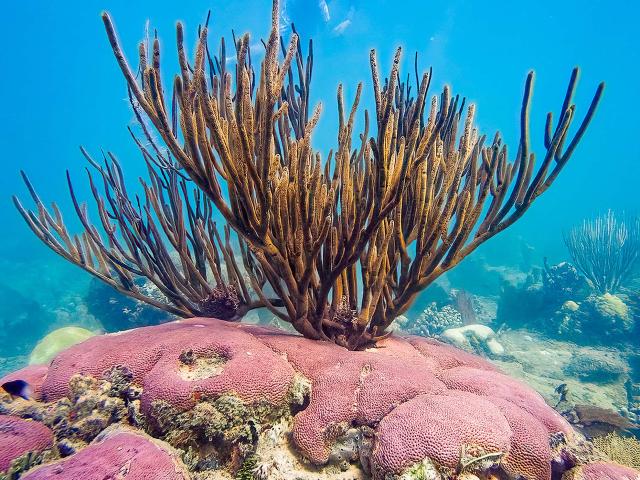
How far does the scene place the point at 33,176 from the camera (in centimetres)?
9375

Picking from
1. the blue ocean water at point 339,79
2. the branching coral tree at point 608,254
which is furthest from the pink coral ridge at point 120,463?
the branching coral tree at point 608,254

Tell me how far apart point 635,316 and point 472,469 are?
9.93 metres

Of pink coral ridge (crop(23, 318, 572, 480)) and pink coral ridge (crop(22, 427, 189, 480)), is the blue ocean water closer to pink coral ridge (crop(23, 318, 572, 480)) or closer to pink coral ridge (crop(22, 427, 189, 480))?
pink coral ridge (crop(23, 318, 572, 480))

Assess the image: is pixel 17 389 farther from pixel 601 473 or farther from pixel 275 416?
pixel 601 473

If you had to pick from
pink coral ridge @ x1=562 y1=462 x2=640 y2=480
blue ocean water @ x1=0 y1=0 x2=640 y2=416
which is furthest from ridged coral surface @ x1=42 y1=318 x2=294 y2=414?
blue ocean water @ x1=0 y1=0 x2=640 y2=416

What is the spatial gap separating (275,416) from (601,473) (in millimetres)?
1636

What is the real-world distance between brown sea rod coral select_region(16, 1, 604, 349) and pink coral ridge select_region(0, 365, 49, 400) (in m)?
0.94

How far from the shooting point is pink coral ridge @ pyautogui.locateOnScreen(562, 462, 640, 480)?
5.34 ft

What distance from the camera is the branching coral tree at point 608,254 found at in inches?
432

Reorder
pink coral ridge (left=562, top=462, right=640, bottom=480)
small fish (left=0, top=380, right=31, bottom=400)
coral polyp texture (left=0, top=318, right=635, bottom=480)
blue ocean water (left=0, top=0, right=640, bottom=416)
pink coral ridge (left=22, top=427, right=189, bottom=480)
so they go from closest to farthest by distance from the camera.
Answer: pink coral ridge (left=22, top=427, right=189, bottom=480) → coral polyp texture (left=0, top=318, right=635, bottom=480) → pink coral ridge (left=562, top=462, right=640, bottom=480) → small fish (left=0, top=380, right=31, bottom=400) → blue ocean water (left=0, top=0, right=640, bottom=416)

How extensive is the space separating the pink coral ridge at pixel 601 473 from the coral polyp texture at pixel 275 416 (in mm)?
45

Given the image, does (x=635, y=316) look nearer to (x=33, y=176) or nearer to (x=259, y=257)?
(x=259, y=257)

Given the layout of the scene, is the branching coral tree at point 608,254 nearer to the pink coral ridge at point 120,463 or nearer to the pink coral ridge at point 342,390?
the pink coral ridge at point 342,390

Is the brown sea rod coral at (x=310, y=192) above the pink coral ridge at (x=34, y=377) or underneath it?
above
